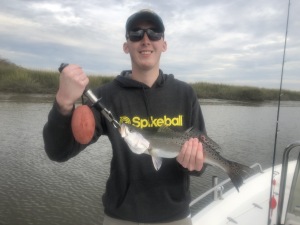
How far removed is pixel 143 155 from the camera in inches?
112

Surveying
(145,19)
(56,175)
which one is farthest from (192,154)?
(56,175)

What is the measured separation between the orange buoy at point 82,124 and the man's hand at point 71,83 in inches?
4.7

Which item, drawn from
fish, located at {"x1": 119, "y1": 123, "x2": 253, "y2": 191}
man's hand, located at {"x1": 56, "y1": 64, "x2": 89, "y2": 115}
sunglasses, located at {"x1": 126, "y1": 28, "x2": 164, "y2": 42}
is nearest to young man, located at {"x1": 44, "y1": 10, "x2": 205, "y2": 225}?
sunglasses, located at {"x1": 126, "y1": 28, "x2": 164, "y2": 42}

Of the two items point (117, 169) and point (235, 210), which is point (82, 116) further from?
point (235, 210)

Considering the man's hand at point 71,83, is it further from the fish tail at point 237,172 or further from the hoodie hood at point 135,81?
the fish tail at point 237,172

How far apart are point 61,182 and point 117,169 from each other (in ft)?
23.3

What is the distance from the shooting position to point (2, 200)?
26.3 ft

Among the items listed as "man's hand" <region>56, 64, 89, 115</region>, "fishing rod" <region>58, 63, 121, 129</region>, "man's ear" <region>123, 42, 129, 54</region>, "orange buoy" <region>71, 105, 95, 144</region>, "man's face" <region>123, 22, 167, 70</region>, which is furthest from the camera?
"man's ear" <region>123, 42, 129, 54</region>

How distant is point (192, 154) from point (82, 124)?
0.87 meters

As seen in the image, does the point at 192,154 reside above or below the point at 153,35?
below

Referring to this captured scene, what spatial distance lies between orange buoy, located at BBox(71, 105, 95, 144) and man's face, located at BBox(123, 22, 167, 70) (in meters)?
0.77

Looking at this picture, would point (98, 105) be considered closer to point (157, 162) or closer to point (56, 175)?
point (157, 162)

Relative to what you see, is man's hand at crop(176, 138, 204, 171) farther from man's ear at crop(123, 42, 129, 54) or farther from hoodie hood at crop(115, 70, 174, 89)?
man's ear at crop(123, 42, 129, 54)

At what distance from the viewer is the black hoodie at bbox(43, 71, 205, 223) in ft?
8.80
